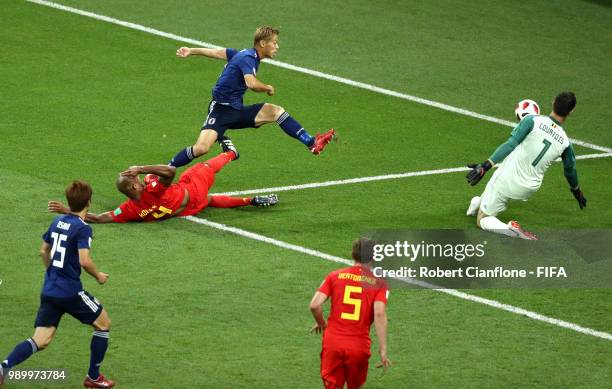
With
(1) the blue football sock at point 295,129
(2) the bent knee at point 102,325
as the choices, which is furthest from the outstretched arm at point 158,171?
(2) the bent knee at point 102,325

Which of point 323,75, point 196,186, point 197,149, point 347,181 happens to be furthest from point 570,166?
point 323,75

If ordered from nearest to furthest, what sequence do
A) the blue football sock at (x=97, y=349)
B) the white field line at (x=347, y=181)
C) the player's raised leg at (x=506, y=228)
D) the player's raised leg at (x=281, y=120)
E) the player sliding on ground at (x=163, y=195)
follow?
the blue football sock at (x=97, y=349) → the player sliding on ground at (x=163, y=195) → the player's raised leg at (x=506, y=228) → the player's raised leg at (x=281, y=120) → the white field line at (x=347, y=181)

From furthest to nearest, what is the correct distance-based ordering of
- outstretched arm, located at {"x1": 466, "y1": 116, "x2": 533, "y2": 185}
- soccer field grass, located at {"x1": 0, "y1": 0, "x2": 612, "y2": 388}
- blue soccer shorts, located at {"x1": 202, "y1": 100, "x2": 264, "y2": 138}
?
blue soccer shorts, located at {"x1": 202, "y1": 100, "x2": 264, "y2": 138} < outstretched arm, located at {"x1": 466, "y1": 116, "x2": 533, "y2": 185} < soccer field grass, located at {"x1": 0, "y1": 0, "x2": 612, "y2": 388}

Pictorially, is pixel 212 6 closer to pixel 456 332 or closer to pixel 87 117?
pixel 87 117

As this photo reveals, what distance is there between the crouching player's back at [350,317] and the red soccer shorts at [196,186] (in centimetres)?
611

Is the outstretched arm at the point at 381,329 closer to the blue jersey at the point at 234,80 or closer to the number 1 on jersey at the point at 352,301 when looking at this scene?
the number 1 on jersey at the point at 352,301

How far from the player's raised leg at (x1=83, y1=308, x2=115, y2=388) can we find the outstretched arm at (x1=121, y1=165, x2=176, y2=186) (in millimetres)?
4372

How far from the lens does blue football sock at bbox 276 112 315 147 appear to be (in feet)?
60.2

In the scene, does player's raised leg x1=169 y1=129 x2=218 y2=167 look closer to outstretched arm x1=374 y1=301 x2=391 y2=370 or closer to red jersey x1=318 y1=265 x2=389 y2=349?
red jersey x1=318 y1=265 x2=389 y2=349

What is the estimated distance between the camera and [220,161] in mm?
17984

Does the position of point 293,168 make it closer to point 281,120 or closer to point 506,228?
point 281,120

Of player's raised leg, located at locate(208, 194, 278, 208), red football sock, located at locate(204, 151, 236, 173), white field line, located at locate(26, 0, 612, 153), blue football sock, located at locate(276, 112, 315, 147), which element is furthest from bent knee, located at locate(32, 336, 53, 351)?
white field line, located at locate(26, 0, 612, 153)

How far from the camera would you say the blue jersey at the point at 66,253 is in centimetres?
1196

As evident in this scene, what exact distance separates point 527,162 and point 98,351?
283 inches
